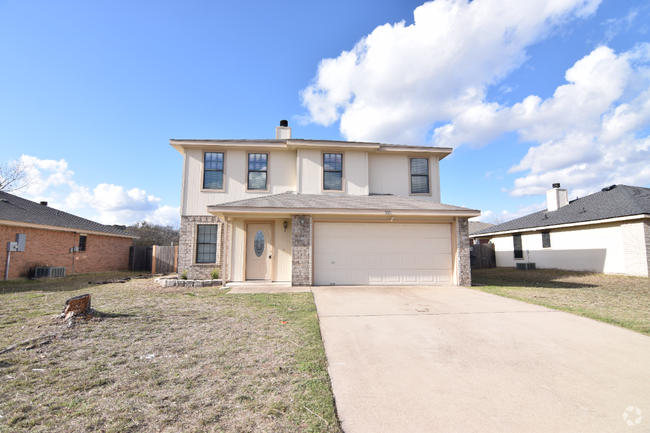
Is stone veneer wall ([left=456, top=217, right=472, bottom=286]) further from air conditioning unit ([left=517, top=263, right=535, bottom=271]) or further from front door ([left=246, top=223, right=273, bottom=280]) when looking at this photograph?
air conditioning unit ([left=517, top=263, right=535, bottom=271])

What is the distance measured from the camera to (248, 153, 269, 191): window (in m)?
12.0

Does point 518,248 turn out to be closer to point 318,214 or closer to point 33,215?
point 318,214

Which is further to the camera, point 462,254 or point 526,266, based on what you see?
point 526,266

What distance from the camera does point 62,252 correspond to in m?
14.4

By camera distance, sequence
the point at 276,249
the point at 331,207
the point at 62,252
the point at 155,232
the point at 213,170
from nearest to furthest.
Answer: the point at 331,207 < the point at 276,249 < the point at 213,170 < the point at 62,252 < the point at 155,232

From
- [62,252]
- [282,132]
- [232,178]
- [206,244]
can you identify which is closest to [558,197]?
[282,132]

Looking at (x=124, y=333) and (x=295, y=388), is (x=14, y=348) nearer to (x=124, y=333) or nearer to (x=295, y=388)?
(x=124, y=333)

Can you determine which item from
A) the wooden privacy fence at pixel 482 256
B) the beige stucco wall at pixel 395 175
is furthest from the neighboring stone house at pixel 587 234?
the beige stucco wall at pixel 395 175

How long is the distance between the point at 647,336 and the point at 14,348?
30.3 feet

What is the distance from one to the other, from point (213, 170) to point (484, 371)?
1099cm

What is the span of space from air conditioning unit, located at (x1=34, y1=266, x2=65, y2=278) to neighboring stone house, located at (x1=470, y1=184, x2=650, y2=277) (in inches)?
950

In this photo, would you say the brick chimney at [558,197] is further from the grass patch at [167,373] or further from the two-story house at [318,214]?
the grass patch at [167,373]

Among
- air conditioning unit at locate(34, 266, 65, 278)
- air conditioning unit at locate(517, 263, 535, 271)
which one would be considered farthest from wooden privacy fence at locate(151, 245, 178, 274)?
air conditioning unit at locate(517, 263, 535, 271)

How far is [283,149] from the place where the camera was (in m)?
12.1
